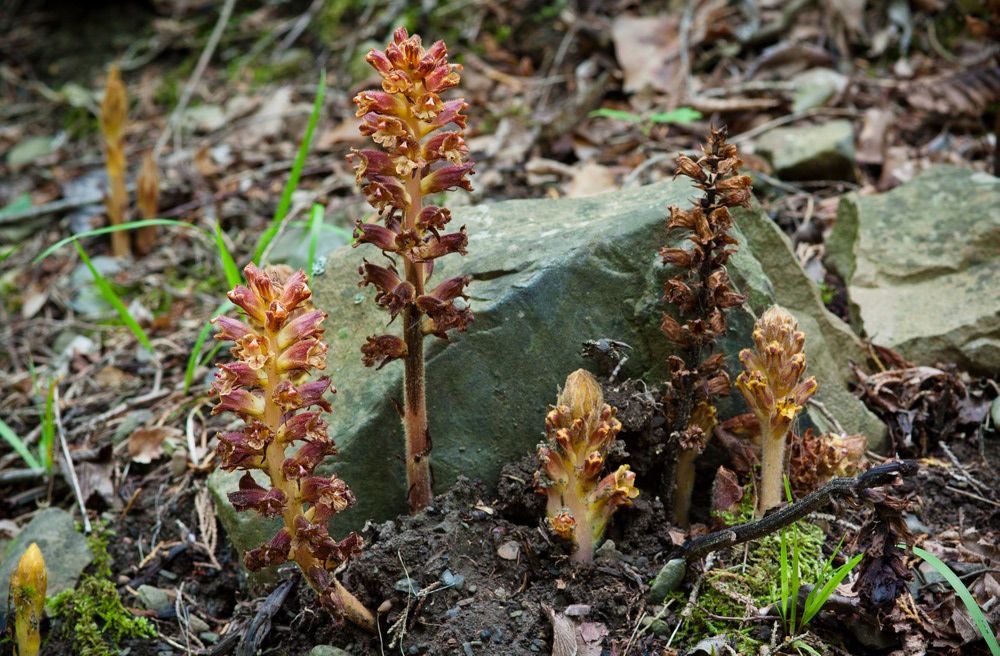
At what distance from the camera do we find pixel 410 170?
7.86 ft

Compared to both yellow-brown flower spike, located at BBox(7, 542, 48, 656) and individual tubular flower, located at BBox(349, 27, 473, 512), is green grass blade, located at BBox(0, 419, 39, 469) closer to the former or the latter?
yellow-brown flower spike, located at BBox(7, 542, 48, 656)

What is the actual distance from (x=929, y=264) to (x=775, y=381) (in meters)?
1.84

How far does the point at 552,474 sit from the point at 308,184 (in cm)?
382

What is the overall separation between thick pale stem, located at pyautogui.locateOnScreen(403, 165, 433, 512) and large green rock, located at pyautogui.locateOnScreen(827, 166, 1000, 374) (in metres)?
2.23

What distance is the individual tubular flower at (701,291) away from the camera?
2.60m

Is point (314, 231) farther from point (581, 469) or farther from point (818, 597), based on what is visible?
point (818, 597)

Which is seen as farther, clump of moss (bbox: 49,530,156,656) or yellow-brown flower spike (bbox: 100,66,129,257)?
yellow-brown flower spike (bbox: 100,66,129,257)

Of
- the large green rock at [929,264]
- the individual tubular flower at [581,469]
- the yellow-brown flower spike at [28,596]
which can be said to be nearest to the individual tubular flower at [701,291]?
the individual tubular flower at [581,469]

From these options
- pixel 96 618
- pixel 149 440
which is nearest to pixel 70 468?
pixel 149 440

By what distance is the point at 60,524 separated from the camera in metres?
3.43

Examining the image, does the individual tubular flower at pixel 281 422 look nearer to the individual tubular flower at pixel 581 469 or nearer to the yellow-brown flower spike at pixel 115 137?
the individual tubular flower at pixel 581 469

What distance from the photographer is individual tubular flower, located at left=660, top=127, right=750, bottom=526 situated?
2602mm

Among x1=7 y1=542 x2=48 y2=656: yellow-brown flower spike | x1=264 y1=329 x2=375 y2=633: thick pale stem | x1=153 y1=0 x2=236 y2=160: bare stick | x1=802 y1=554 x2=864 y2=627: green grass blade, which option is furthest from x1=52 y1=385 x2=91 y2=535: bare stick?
x1=802 y1=554 x2=864 y2=627: green grass blade

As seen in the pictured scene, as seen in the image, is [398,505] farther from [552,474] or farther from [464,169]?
[464,169]
